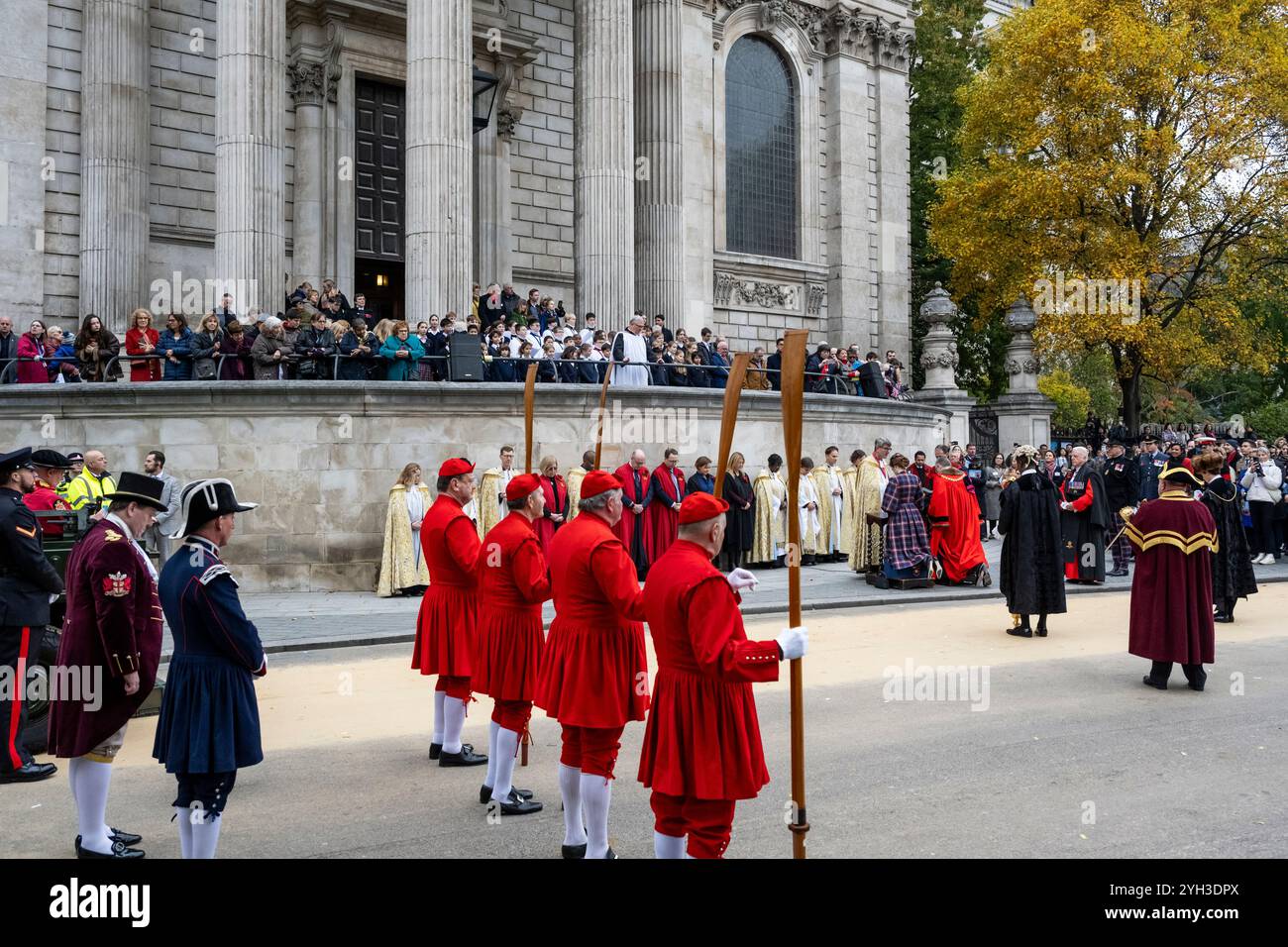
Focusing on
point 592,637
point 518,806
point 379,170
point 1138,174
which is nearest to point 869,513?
point 518,806

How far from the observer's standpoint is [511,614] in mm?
6797

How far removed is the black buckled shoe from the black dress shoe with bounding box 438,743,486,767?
2165 millimetres

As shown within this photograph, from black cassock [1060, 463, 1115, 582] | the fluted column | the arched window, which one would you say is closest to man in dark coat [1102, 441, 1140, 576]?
black cassock [1060, 463, 1115, 582]

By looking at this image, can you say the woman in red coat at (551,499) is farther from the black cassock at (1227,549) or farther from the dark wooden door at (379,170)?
the dark wooden door at (379,170)

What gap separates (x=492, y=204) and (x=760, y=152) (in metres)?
8.89

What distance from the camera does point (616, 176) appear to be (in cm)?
2308

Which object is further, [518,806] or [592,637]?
[518,806]

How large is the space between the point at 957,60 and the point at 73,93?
3200 centimetres

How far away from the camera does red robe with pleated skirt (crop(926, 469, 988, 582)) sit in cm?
1741

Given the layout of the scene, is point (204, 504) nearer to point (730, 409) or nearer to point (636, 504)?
point (730, 409)

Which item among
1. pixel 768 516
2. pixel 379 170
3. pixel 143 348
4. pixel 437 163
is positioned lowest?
pixel 768 516
